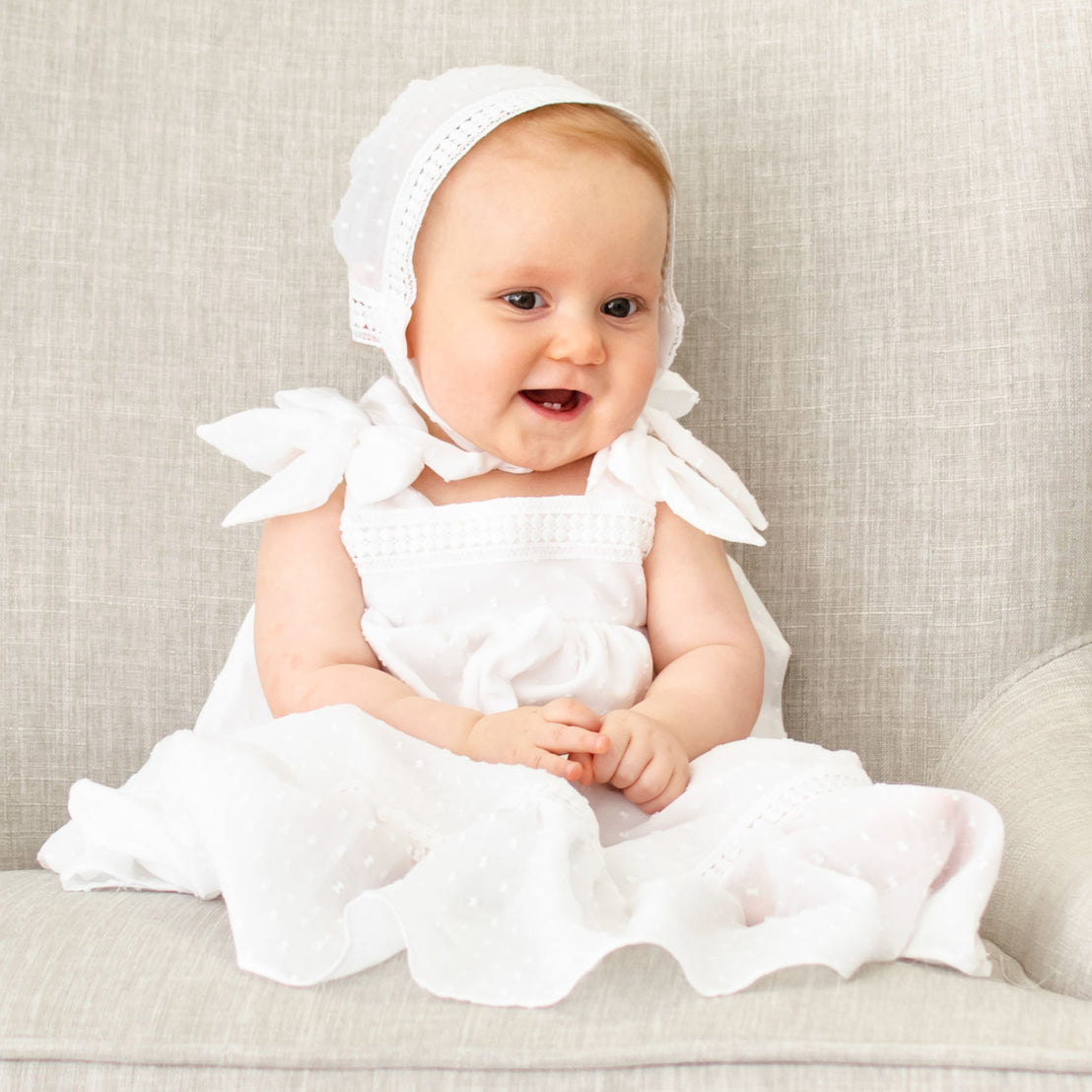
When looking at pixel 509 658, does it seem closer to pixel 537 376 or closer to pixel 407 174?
pixel 537 376

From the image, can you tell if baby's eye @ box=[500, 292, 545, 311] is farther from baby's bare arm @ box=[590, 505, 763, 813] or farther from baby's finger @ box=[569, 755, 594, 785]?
baby's finger @ box=[569, 755, 594, 785]

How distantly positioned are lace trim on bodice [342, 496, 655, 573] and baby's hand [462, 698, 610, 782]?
0.20 m

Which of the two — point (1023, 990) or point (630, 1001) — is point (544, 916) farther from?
point (1023, 990)

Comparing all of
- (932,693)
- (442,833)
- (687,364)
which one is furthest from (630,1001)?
(687,364)

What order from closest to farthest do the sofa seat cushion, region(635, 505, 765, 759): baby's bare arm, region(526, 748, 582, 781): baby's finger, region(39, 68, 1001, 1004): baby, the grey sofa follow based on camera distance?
the sofa seat cushion
region(39, 68, 1001, 1004): baby
region(526, 748, 582, 781): baby's finger
region(635, 505, 765, 759): baby's bare arm
the grey sofa

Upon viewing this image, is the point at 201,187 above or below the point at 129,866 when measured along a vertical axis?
above

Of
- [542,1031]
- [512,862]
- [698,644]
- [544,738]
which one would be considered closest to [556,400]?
[698,644]

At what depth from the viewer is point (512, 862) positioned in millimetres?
826

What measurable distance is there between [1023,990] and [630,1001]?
22cm

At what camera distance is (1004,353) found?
128 cm

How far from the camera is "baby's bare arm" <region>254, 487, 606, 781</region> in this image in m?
0.97

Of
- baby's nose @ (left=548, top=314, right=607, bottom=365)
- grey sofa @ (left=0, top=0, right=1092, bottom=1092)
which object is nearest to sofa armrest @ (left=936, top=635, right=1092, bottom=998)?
grey sofa @ (left=0, top=0, right=1092, bottom=1092)

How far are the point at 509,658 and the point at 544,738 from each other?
171 mm

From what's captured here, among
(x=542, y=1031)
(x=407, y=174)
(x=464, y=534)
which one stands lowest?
(x=542, y=1031)
